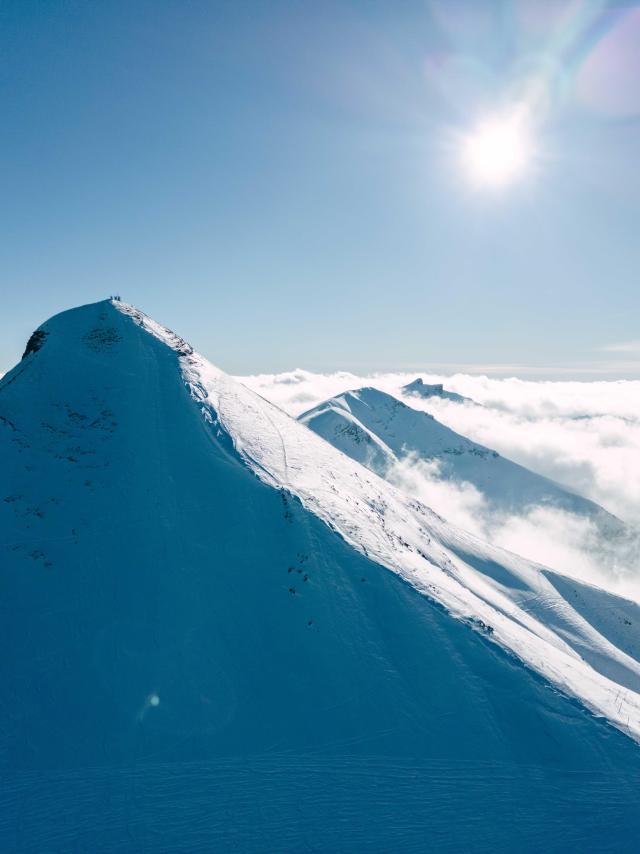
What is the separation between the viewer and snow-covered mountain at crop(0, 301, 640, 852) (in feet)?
40.8

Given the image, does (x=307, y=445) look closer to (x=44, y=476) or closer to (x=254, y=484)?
(x=254, y=484)

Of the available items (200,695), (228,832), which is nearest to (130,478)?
(200,695)

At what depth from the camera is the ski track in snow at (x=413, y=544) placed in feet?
66.5

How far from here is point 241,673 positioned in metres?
Answer: 16.1

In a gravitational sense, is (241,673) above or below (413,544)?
below

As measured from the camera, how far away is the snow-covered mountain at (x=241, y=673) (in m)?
12.4

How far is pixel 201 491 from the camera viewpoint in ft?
73.6

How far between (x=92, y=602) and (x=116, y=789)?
6.66 m

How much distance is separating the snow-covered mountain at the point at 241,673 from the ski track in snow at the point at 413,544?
25 centimetres

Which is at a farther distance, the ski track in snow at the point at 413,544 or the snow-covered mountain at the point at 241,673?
→ the ski track in snow at the point at 413,544

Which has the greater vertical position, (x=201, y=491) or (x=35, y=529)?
(x=201, y=491)

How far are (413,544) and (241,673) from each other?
1521cm

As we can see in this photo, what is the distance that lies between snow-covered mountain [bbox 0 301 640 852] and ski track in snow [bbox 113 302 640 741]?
251 millimetres

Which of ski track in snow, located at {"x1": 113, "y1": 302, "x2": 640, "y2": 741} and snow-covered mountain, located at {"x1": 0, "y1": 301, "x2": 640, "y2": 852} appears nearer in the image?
snow-covered mountain, located at {"x1": 0, "y1": 301, "x2": 640, "y2": 852}
